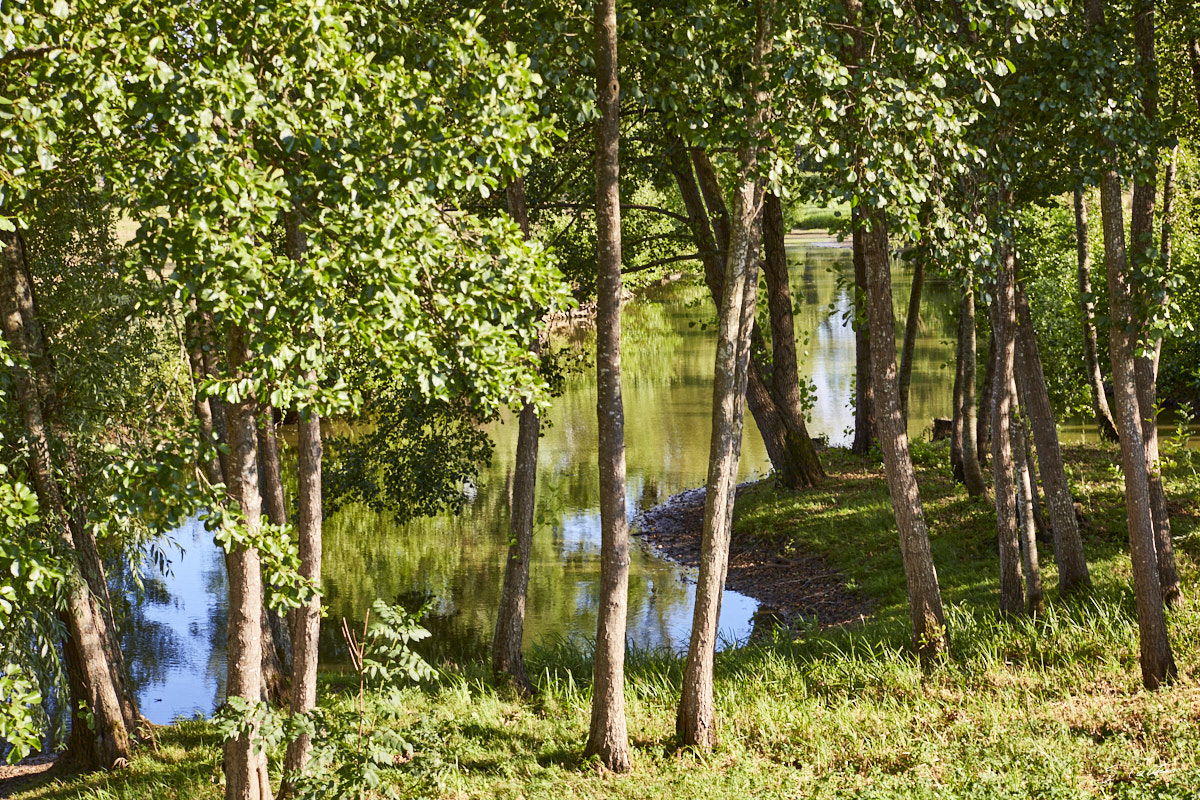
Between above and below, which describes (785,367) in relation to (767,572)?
above

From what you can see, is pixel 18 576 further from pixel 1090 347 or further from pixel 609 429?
pixel 1090 347

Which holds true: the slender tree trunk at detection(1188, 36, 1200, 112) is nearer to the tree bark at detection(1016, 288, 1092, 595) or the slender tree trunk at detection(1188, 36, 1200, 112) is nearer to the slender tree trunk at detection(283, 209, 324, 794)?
the tree bark at detection(1016, 288, 1092, 595)

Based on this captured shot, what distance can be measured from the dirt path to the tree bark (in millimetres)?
2396

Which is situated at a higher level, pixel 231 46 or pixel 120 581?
pixel 231 46

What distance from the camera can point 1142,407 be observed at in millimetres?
8281

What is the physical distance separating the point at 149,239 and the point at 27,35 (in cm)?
92

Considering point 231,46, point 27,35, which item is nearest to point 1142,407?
point 231,46

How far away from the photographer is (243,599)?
224 inches

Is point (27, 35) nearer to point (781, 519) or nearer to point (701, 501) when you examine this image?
point (781, 519)

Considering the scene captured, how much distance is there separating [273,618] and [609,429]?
5.16 m

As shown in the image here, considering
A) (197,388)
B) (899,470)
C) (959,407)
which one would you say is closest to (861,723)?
(899,470)

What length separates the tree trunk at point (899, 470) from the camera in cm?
762

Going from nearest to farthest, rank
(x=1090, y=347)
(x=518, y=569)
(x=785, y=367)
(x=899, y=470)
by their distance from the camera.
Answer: (x=899, y=470) < (x=518, y=569) < (x=1090, y=347) < (x=785, y=367)

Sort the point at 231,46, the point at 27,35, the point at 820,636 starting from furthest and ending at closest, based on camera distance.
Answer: the point at 820,636 < the point at 231,46 < the point at 27,35
